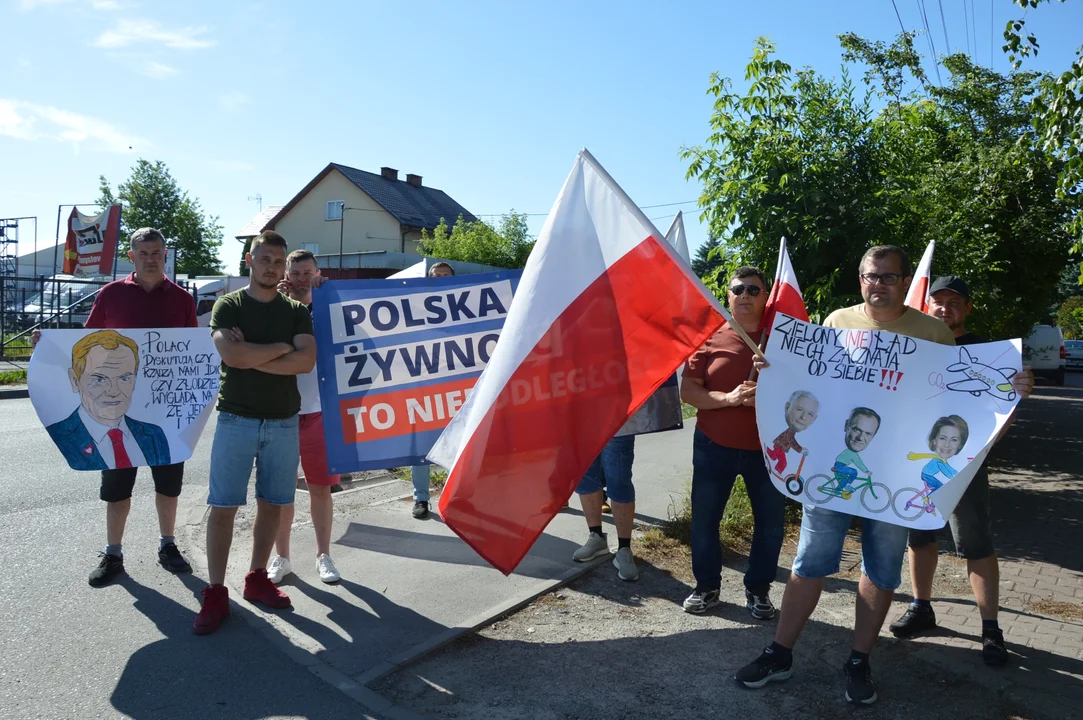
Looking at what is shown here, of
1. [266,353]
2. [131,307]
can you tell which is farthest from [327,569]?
[131,307]

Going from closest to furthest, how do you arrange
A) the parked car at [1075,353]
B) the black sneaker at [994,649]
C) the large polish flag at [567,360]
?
the large polish flag at [567,360]
the black sneaker at [994,649]
the parked car at [1075,353]

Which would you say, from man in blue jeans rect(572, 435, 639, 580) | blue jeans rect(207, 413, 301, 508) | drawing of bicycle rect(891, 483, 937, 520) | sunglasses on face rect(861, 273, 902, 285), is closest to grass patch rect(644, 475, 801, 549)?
man in blue jeans rect(572, 435, 639, 580)

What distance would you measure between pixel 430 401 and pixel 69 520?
3336 millimetres

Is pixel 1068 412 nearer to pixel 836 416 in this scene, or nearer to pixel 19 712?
pixel 836 416

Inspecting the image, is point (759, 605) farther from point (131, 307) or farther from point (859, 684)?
point (131, 307)

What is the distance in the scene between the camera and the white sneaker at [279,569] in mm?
4996

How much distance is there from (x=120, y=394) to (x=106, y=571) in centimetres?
108

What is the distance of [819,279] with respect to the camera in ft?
21.7

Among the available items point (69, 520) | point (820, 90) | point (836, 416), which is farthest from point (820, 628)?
point (69, 520)

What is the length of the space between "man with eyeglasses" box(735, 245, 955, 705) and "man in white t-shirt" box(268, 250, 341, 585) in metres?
2.72

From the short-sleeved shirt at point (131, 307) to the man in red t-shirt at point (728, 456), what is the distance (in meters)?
3.33

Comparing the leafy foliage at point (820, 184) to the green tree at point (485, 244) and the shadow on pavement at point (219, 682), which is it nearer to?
the shadow on pavement at point (219, 682)

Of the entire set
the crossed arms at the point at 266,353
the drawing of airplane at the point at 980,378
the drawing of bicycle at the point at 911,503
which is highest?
the drawing of airplane at the point at 980,378

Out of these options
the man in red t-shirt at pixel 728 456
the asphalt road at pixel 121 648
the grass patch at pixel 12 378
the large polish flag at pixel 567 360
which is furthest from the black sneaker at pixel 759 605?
the grass patch at pixel 12 378
